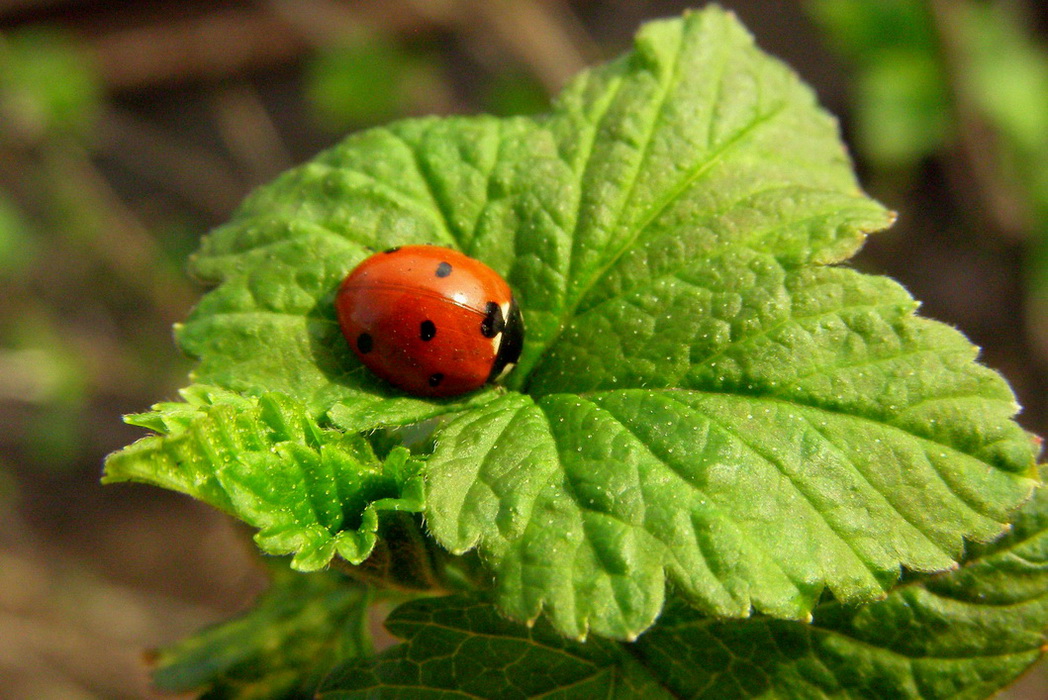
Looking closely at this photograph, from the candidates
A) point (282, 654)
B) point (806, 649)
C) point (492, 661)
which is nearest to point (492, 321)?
point (492, 661)

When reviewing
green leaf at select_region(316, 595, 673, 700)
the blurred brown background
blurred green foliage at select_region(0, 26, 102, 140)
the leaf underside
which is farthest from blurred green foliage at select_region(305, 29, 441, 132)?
green leaf at select_region(316, 595, 673, 700)

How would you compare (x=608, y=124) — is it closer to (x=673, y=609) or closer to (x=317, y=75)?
(x=673, y=609)

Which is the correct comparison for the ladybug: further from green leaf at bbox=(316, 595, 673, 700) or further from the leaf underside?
green leaf at bbox=(316, 595, 673, 700)

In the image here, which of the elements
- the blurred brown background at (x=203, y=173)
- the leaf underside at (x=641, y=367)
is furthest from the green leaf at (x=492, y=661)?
the blurred brown background at (x=203, y=173)

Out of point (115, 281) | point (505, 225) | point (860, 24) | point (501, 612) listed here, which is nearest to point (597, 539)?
point (501, 612)

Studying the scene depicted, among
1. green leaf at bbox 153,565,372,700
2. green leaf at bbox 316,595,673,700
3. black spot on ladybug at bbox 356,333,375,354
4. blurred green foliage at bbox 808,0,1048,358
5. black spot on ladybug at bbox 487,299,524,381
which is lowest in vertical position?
green leaf at bbox 153,565,372,700

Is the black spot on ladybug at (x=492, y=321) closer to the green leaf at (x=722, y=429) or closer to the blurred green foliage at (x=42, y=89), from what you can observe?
the green leaf at (x=722, y=429)
